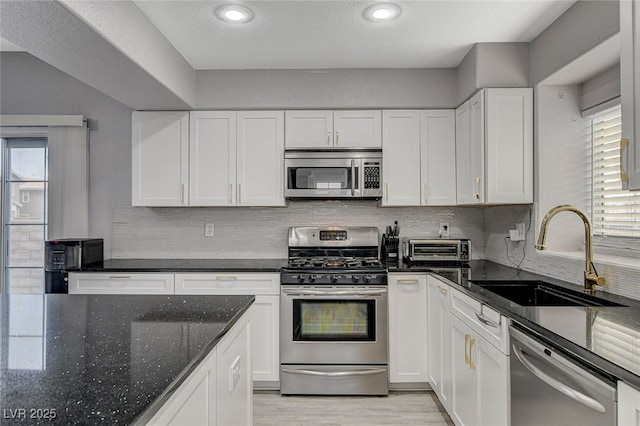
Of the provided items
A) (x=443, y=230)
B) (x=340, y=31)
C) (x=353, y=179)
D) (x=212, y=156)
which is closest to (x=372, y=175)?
(x=353, y=179)

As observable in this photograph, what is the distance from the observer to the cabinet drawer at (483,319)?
5.36 ft

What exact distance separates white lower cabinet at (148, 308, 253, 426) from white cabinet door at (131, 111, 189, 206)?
1.79 m

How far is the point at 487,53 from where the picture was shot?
8.73 feet

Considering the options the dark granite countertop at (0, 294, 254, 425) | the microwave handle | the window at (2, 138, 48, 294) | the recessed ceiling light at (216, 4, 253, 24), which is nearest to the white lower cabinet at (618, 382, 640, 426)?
the dark granite countertop at (0, 294, 254, 425)

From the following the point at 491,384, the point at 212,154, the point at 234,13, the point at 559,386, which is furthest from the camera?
the point at 212,154

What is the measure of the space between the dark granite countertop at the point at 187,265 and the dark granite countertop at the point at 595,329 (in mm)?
1603

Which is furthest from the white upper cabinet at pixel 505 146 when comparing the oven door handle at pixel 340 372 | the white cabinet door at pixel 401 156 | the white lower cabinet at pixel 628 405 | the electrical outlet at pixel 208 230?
the electrical outlet at pixel 208 230

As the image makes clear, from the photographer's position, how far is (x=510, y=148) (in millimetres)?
2578

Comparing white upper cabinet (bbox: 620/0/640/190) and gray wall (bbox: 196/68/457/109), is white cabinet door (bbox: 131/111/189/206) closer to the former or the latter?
gray wall (bbox: 196/68/457/109)

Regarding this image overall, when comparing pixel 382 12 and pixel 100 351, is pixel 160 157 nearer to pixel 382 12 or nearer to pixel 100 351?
pixel 382 12

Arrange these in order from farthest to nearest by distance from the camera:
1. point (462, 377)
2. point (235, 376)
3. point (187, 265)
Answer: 1. point (187, 265)
2. point (462, 377)
3. point (235, 376)

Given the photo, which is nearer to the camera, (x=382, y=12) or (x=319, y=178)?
(x=382, y=12)

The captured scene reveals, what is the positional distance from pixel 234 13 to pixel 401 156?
161cm

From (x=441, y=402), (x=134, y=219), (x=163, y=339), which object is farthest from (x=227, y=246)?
(x=163, y=339)
